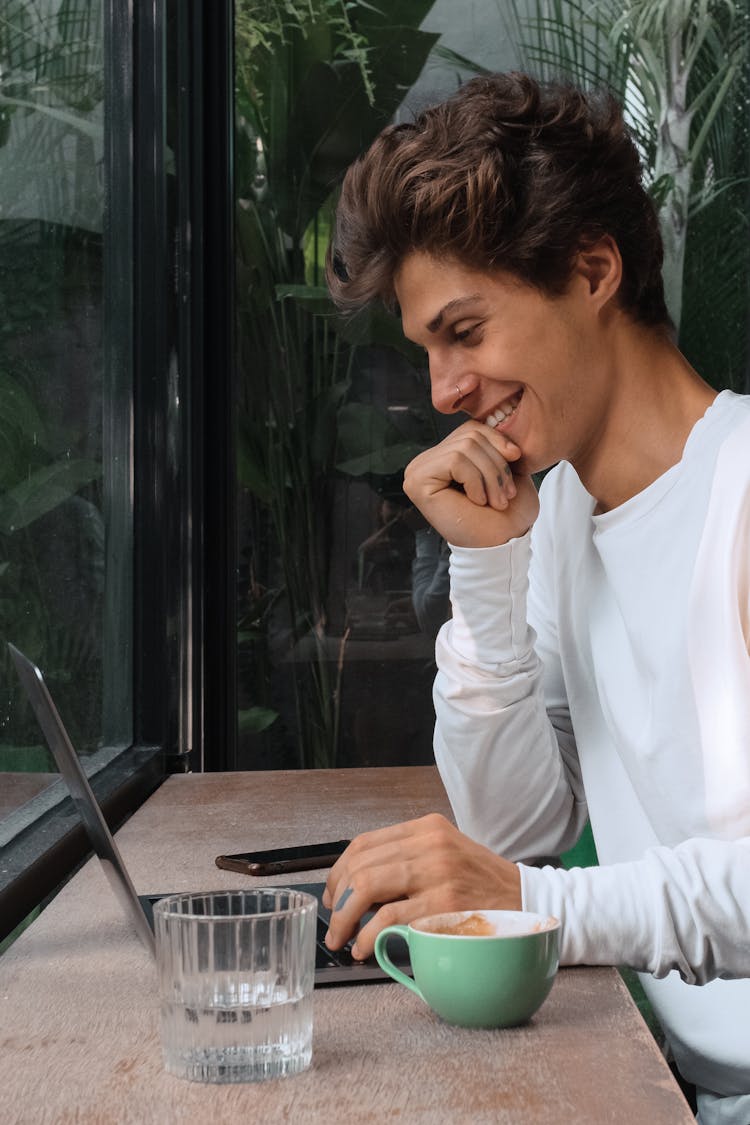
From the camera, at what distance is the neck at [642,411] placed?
137 centimetres

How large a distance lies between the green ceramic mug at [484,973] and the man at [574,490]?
16.2 inches

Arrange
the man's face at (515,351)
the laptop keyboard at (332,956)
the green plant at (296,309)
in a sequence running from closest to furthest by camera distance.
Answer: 1. the laptop keyboard at (332,956)
2. the man's face at (515,351)
3. the green plant at (296,309)

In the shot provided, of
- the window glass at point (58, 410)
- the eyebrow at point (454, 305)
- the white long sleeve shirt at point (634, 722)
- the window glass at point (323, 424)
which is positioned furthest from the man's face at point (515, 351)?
the window glass at point (323, 424)

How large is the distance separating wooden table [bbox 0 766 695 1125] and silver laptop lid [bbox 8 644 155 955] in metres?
0.05

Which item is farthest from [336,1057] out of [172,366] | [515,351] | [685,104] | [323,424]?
[685,104]

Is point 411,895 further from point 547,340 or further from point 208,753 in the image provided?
point 208,753

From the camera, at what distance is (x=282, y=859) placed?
124cm

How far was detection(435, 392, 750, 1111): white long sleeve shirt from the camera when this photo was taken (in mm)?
960

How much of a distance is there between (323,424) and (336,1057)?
207 cm

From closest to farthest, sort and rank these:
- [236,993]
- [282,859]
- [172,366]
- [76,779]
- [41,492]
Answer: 1. [236,993]
2. [76,779]
3. [282,859]
4. [41,492]
5. [172,366]

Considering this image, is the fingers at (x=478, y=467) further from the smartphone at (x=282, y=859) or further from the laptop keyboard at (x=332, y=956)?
the laptop keyboard at (x=332, y=956)

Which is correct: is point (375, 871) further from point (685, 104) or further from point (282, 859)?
point (685, 104)

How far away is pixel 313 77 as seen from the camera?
2.79 metres

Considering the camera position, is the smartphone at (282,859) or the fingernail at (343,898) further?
the smartphone at (282,859)
